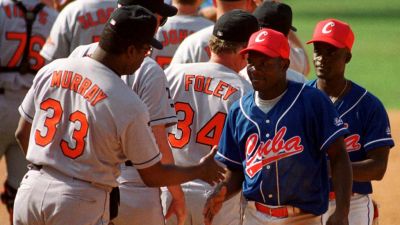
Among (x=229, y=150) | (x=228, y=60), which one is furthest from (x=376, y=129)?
(x=228, y=60)

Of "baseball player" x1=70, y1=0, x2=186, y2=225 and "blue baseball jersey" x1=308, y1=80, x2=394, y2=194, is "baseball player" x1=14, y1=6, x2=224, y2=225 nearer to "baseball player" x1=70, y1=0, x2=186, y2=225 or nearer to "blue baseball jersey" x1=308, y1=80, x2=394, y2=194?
"baseball player" x1=70, y1=0, x2=186, y2=225

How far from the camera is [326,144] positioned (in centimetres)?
525

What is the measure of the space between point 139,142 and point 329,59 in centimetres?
139

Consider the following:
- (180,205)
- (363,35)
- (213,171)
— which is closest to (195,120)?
(180,205)

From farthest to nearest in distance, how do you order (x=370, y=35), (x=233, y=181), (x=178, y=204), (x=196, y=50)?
1. (x=370, y=35)
2. (x=196, y=50)
3. (x=178, y=204)
4. (x=233, y=181)

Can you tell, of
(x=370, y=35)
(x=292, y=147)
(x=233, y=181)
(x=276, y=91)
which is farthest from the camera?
(x=370, y=35)

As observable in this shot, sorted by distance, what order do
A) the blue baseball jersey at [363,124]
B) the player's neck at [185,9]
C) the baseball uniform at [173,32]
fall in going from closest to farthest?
the blue baseball jersey at [363,124], the baseball uniform at [173,32], the player's neck at [185,9]

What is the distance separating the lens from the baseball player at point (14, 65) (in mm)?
8273

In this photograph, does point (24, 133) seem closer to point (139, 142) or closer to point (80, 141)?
point (80, 141)

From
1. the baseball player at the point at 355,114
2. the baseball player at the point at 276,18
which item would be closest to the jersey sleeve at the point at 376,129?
the baseball player at the point at 355,114

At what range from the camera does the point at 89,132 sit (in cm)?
511

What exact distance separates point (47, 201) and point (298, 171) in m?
1.26

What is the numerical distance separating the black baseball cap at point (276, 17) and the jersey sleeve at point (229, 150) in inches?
57.4

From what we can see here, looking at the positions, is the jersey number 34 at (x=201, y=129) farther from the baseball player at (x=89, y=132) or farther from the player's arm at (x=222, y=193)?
the baseball player at (x=89, y=132)
